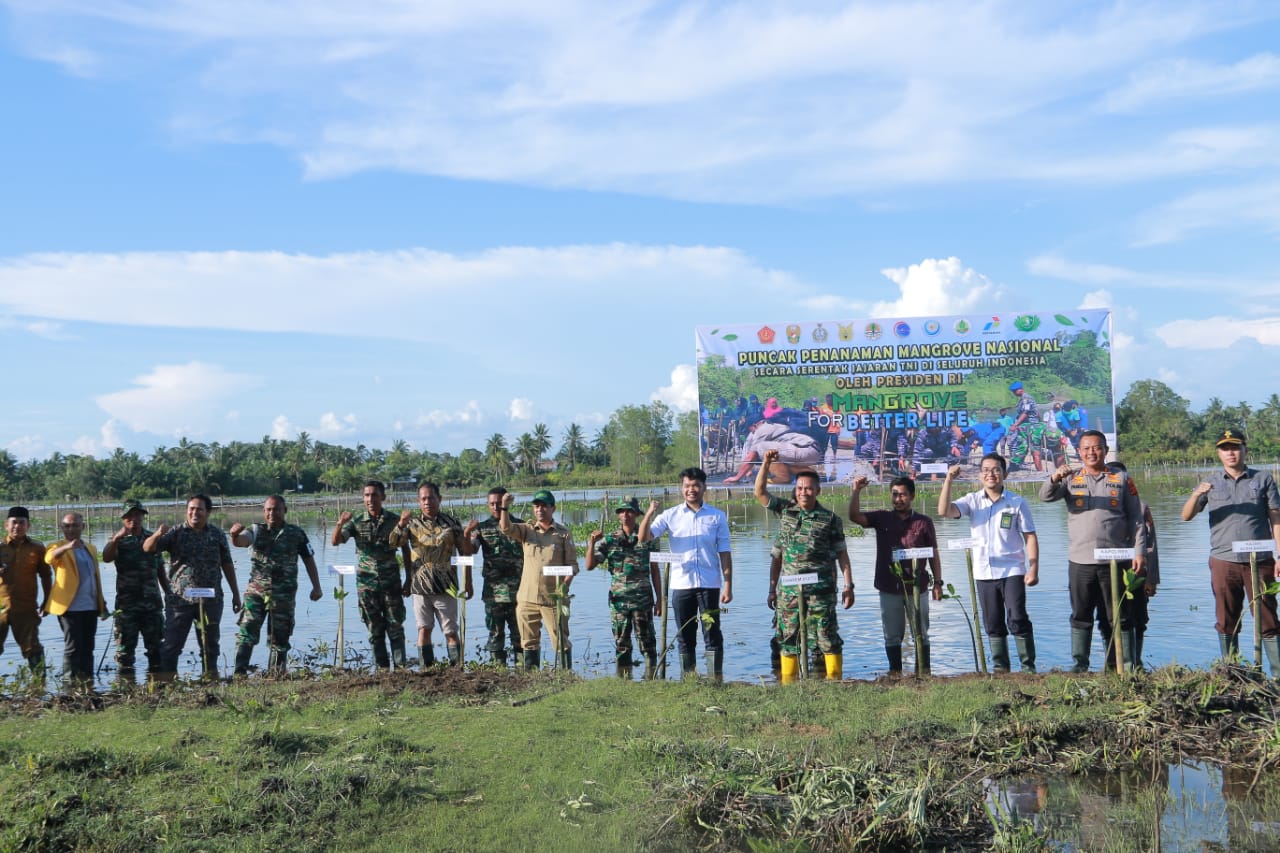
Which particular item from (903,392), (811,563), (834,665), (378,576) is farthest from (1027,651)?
(903,392)

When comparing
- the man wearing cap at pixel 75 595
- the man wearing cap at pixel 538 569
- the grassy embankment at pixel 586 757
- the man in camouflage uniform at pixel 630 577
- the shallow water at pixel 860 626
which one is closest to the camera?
the grassy embankment at pixel 586 757

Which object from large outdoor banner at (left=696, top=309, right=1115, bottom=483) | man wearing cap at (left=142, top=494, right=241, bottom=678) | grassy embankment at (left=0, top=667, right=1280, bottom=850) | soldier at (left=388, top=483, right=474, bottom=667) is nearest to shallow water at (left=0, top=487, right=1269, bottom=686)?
man wearing cap at (left=142, top=494, right=241, bottom=678)

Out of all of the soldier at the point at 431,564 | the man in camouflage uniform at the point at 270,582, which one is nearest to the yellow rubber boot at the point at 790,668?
the soldier at the point at 431,564

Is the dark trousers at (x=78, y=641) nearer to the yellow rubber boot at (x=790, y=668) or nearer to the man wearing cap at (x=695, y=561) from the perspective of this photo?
the man wearing cap at (x=695, y=561)

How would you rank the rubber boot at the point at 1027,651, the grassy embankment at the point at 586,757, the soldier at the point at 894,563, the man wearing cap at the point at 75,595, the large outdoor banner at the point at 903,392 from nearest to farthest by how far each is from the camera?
1. the grassy embankment at the point at 586,757
2. the rubber boot at the point at 1027,651
3. the soldier at the point at 894,563
4. the man wearing cap at the point at 75,595
5. the large outdoor banner at the point at 903,392

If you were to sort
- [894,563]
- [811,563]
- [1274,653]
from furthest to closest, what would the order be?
1. [894,563]
2. [811,563]
3. [1274,653]

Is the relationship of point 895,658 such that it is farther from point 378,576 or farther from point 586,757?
point 378,576

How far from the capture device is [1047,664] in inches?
355

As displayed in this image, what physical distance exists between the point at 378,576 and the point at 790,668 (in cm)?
373

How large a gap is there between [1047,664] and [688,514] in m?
3.82

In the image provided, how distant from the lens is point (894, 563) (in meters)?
7.76

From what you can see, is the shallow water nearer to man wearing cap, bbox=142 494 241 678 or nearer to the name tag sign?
man wearing cap, bbox=142 494 241 678

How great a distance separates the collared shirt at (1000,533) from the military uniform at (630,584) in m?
2.59

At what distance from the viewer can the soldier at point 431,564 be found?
8.74m
